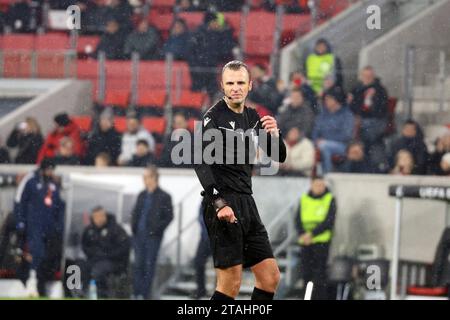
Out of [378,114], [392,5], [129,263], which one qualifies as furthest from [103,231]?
[392,5]

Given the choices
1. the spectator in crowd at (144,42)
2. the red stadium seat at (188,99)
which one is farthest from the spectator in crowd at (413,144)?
the spectator in crowd at (144,42)

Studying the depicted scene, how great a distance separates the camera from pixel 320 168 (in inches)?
496

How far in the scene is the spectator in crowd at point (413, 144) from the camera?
1238 cm

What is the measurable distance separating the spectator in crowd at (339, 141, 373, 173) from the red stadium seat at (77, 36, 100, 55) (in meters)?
3.26

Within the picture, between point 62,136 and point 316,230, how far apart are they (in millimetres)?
2843

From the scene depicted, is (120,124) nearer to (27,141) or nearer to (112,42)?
(27,141)

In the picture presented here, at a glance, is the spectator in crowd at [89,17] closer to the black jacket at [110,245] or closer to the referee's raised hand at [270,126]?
the black jacket at [110,245]

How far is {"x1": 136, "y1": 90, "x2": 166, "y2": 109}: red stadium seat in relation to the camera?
1330 cm

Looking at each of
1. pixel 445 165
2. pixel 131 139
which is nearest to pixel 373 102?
pixel 445 165

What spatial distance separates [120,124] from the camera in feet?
43.3

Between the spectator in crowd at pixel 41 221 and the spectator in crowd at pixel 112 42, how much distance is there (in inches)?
63.0

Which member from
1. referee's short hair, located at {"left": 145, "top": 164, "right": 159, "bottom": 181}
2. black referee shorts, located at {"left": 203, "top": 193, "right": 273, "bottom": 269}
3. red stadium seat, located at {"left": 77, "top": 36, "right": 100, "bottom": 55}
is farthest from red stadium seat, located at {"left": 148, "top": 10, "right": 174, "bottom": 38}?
black referee shorts, located at {"left": 203, "top": 193, "right": 273, "bottom": 269}
